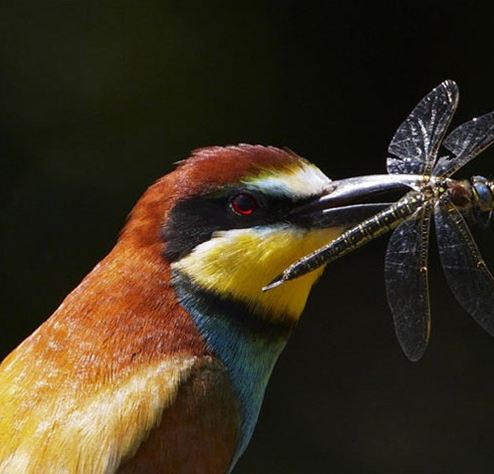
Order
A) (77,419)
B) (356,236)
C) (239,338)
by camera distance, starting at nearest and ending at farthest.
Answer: (77,419)
(356,236)
(239,338)

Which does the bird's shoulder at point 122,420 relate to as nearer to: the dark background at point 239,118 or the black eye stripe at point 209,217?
the black eye stripe at point 209,217

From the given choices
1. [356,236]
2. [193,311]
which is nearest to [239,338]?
[193,311]

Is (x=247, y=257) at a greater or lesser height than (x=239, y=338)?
greater

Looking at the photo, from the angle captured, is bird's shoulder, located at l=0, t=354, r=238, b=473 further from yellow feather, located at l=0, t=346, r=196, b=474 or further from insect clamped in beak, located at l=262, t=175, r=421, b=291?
insect clamped in beak, located at l=262, t=175, r=421, b=291

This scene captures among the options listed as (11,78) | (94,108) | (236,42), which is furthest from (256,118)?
(11,78)

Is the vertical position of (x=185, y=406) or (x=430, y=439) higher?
(x=185, y=406)

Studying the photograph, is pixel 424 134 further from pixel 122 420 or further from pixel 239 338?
pixel 122 420

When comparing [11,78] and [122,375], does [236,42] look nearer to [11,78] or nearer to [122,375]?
[11,78]
